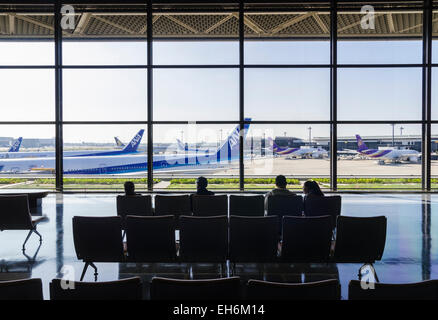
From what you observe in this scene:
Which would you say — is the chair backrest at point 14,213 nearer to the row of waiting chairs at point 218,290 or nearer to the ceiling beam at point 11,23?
the row of waiting chairs at point 218,290

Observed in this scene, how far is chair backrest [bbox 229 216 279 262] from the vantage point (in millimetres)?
2959

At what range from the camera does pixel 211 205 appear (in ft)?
13.6

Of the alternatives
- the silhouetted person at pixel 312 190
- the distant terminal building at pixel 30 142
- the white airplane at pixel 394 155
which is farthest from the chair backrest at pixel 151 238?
the white airplane at pixel 394 155

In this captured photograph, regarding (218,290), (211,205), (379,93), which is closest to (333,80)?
(379,93)

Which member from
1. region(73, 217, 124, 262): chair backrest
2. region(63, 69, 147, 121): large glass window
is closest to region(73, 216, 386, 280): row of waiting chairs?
region(73, 217, 124, 262): chair backrest

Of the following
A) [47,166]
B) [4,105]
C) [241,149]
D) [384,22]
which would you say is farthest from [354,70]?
[47,166]

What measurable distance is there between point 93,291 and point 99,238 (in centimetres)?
146

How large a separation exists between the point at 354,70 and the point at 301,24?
190 cm

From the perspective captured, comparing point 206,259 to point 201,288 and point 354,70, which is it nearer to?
point 201,288

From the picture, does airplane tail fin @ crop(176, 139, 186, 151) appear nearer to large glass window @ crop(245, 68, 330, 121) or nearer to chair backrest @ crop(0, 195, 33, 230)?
large glass window @ crop(245, 68, 330, 121)

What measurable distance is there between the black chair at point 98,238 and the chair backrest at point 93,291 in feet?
4.38

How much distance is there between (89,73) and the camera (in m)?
8.18

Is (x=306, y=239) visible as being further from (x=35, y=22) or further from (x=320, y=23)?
(x=35, y=22)

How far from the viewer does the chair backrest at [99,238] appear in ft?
9.77
